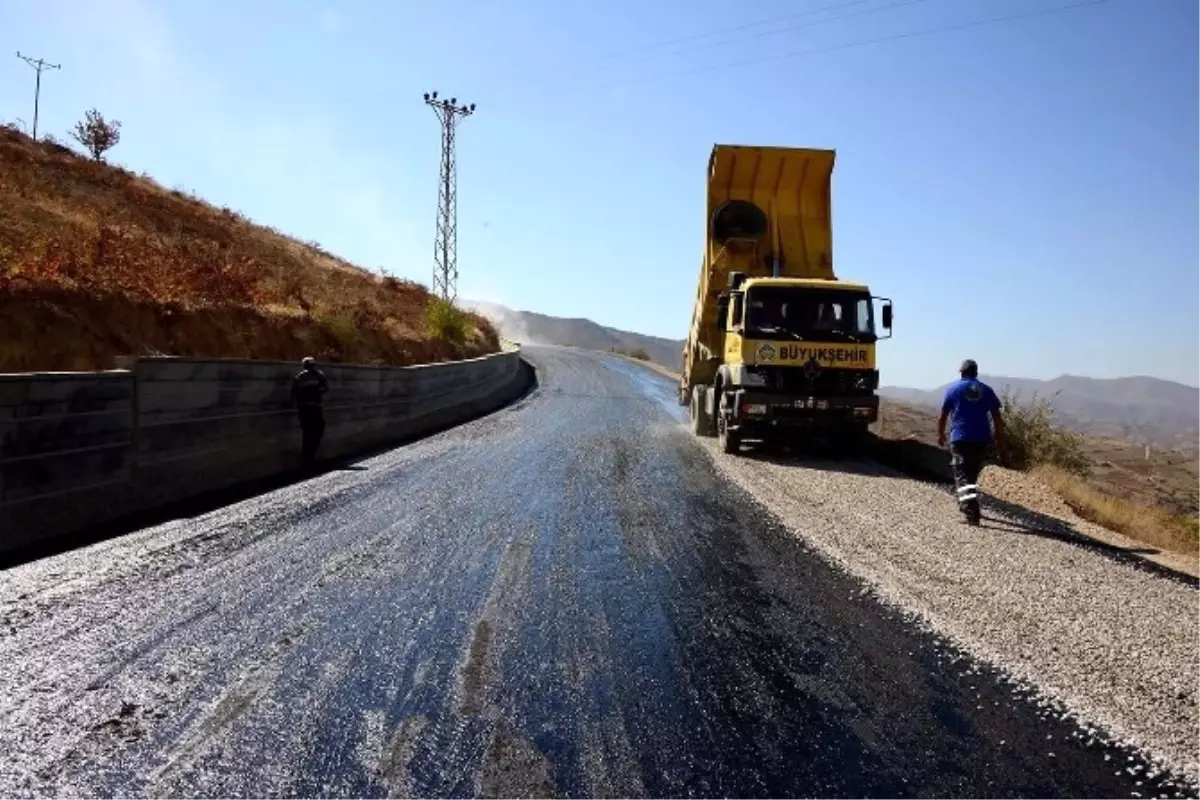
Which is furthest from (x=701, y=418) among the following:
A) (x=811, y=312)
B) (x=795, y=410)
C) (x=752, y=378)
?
(x=811, y=312)

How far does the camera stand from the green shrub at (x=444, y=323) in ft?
105

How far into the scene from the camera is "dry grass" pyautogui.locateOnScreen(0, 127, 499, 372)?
49.0 ft

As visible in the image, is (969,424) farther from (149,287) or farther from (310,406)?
(149,287)

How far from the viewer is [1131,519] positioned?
1180 cm

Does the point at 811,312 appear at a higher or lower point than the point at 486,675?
higher

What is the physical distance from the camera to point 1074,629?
562cm

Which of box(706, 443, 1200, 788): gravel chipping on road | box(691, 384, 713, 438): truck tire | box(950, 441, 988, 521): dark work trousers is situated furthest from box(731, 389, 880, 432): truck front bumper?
box(950, 441, 988, 521): dark work trousers

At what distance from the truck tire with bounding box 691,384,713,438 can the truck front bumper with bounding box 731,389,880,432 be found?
275 centimetres

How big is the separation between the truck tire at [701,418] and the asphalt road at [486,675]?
9036 millimetres

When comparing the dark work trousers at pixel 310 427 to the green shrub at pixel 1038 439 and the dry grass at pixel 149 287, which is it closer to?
the dry grass at pixel 149 287

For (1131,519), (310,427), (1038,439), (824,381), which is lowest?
(1131,519)

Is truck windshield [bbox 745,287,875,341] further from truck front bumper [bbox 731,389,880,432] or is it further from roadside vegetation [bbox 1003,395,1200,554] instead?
roadside vegetation [bbox 1003,395,1200,554]

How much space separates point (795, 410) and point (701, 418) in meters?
3.46

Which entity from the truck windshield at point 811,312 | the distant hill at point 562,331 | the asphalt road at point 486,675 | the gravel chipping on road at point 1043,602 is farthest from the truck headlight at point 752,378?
the distant hill at point 562,331
